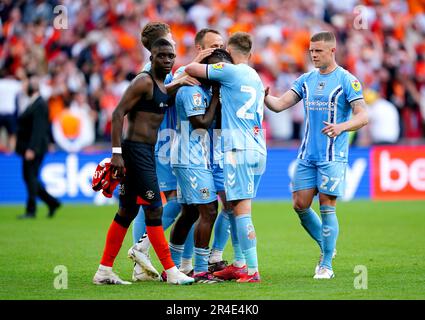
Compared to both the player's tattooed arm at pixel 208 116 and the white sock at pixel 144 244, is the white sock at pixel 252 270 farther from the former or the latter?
the player's tattooed arm at pixel 208 116

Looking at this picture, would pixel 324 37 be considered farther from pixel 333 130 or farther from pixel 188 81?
pixel 188 81

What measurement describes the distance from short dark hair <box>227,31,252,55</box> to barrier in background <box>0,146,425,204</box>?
10999 millimetres

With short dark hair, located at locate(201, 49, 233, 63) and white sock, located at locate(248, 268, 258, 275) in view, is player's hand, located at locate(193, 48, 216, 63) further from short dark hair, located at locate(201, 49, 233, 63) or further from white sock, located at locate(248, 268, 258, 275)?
white sock, located at locate(248, 268, 258, 275)

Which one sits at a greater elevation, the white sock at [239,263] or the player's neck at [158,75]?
the player's neck at [158,75]

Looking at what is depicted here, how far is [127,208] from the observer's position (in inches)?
352

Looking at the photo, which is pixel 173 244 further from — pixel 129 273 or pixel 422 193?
pixel 422 193

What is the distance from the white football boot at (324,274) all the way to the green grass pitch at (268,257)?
0.37 feet

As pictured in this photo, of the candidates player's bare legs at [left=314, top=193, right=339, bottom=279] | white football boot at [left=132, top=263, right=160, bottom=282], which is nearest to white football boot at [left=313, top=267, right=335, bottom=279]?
player's bare legs at [left=314, top=193, right=339, bottom=279]

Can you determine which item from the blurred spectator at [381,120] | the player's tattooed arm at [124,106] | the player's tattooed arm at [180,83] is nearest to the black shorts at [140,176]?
the player's tattooed arm at [124,106]

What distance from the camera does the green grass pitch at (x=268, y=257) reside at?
27.4 feet

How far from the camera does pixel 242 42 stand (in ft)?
30.0

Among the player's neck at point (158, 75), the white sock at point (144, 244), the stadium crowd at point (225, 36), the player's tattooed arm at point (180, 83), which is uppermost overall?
the stadium crowd at point (225, 36)

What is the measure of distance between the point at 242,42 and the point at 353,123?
142 cm
